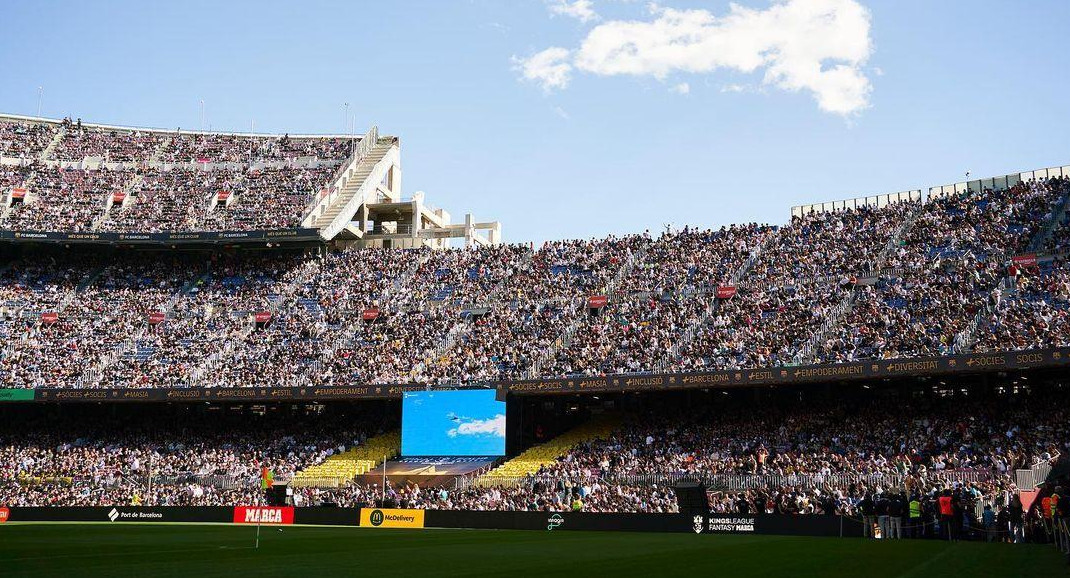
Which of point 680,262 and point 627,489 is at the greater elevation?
point 680,262

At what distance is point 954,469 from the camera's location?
3472 centimetres

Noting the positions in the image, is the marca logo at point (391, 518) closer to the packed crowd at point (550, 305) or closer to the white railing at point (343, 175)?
the packed crowd at point (550, 305)

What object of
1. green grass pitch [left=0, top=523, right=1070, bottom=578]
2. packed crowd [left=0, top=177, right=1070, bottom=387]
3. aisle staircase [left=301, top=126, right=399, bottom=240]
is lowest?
green grass pitch [left=0, top=523, right=1070, bottom=578]

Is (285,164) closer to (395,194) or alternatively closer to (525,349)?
(395,194)

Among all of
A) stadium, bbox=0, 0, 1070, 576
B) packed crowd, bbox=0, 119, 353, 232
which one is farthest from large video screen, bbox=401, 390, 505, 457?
packed crowd, bbox=0, 119, 353, 232

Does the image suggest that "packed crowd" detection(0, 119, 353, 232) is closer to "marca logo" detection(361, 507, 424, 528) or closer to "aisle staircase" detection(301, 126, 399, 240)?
"aisle staircase" detection(301, 126, 399, 240)

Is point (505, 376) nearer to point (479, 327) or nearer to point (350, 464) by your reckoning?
point (479, 327)

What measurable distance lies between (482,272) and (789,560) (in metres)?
43.4

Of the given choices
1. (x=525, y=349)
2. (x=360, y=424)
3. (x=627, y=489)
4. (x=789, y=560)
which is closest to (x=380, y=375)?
(x=360, y=424)

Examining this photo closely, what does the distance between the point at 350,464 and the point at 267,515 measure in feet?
30.7

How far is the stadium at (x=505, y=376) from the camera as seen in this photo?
103ft

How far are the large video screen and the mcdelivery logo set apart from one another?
1033 centimetres

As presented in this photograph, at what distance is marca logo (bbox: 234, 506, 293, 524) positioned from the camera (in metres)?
39.6

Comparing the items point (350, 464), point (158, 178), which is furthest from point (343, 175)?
point (350, 464)
